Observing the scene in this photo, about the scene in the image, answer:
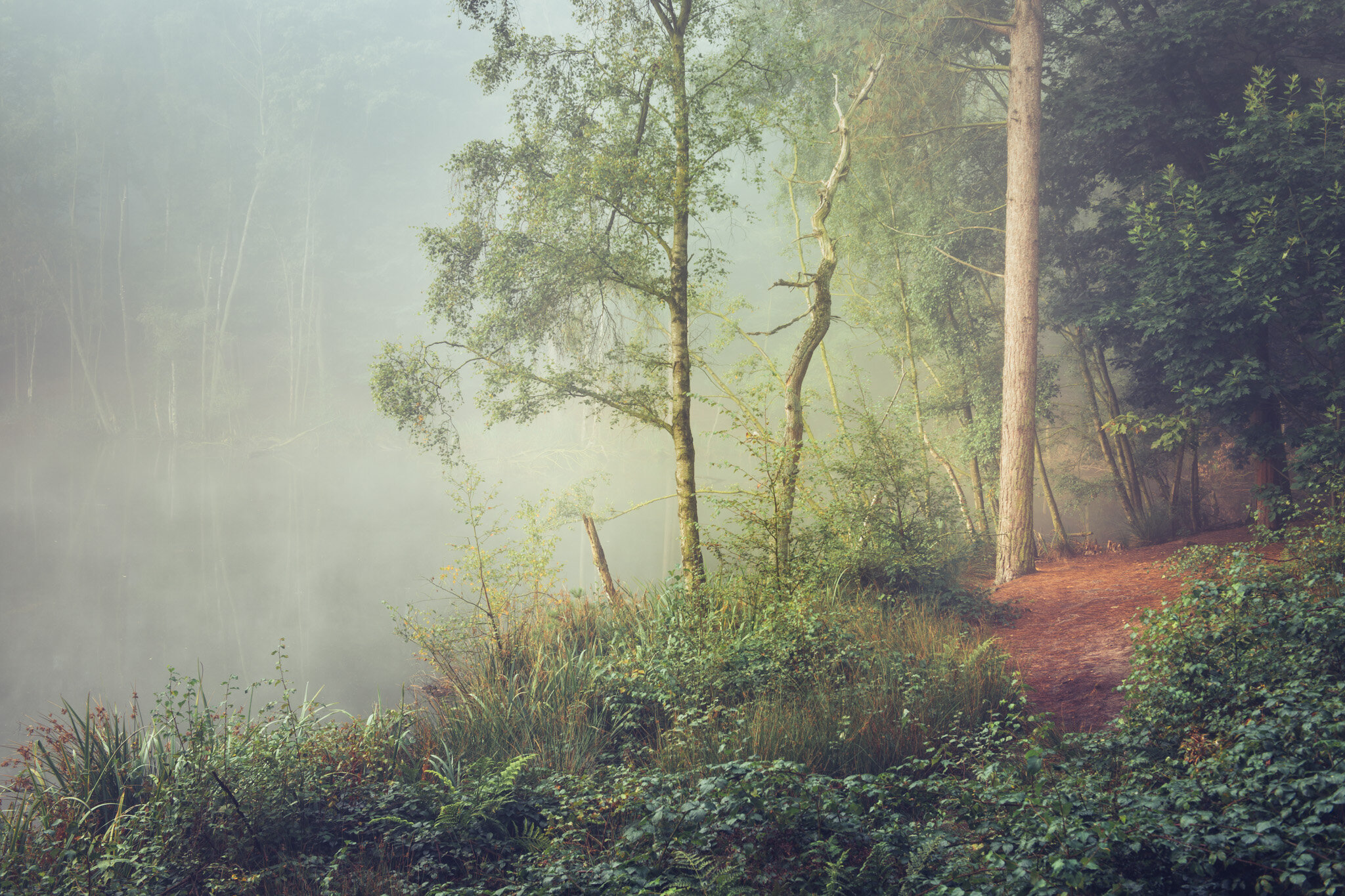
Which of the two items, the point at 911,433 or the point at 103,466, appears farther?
the point at 103,466

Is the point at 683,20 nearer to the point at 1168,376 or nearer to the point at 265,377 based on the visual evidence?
the point at 1168,376

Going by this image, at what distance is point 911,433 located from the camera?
27.4 ft

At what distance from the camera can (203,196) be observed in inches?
1374

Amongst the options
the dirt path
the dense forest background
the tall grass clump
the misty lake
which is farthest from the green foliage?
the misty lake

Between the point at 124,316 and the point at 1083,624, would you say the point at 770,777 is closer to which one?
the point at 1083,624

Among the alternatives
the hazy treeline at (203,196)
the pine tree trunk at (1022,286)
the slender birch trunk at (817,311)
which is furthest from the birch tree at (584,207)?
the hazy treeline at (203,196)

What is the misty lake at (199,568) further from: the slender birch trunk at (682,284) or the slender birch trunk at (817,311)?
the slender birch trunk at (817,311)

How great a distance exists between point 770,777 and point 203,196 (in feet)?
136

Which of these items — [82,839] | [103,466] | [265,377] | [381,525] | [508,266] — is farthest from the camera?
[265,377]

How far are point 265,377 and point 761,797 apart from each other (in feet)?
121

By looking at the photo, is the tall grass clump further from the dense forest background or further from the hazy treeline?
the hazy treeline

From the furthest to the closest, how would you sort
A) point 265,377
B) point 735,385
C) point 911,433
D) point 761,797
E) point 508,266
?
point 265,377 < point 735,385 < point 911,433 < point 508,266 < point 761,797

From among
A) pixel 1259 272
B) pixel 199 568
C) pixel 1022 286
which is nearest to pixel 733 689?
pixel 1259 272

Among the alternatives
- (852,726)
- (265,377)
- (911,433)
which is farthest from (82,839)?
(265,377)
